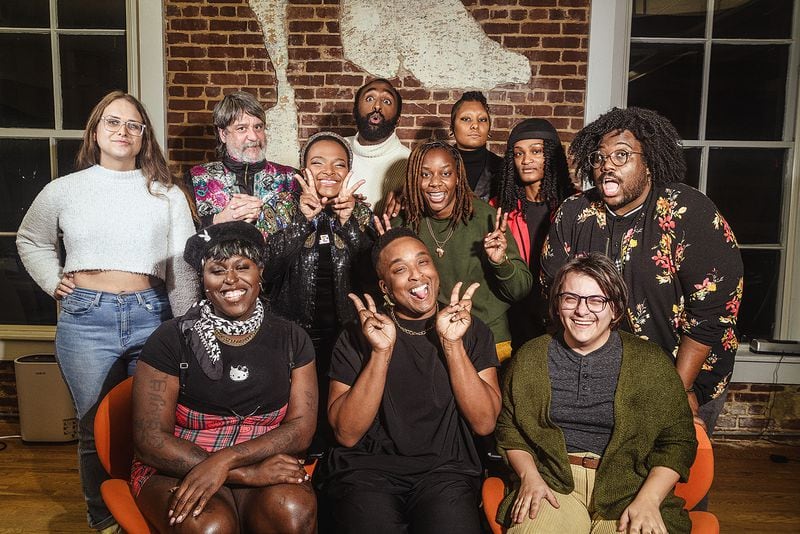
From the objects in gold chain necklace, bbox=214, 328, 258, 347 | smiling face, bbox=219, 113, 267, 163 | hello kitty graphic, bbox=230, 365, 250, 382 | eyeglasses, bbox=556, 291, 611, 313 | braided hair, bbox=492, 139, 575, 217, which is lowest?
hello kitty graphic, bbox=230, 365, 250, 382

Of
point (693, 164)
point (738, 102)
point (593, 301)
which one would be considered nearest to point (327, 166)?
point (593, 301)

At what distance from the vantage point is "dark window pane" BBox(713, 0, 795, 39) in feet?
12.8

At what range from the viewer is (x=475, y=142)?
10.2 feet

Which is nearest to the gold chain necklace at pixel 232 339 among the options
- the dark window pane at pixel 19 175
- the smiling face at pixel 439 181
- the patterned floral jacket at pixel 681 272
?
the smiling face at pixel 439 181

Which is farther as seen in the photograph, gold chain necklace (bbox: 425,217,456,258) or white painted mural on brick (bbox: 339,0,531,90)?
white painted mural on brick (bbox: 339,0,531,90)

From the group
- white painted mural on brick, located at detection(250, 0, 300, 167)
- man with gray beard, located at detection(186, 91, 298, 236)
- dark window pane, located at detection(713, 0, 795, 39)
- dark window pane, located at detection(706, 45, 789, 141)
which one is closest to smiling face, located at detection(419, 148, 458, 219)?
man with gray beard, located at detection(186, 91, 298, 236)

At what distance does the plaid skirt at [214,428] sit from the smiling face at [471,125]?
177cm

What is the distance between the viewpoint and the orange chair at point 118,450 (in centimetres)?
176

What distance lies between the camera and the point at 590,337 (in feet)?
6.33

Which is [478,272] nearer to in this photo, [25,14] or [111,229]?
[111,229]

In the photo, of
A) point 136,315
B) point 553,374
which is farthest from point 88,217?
point 553,374

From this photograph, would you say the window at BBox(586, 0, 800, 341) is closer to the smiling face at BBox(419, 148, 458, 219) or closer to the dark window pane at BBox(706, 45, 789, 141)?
the dark window pane at BBox(706, 45, 789, 141)

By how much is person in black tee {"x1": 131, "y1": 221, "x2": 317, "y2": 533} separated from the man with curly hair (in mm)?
1066

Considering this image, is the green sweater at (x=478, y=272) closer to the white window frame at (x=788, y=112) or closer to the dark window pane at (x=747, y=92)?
the white window frame at (x=788, y=112)
